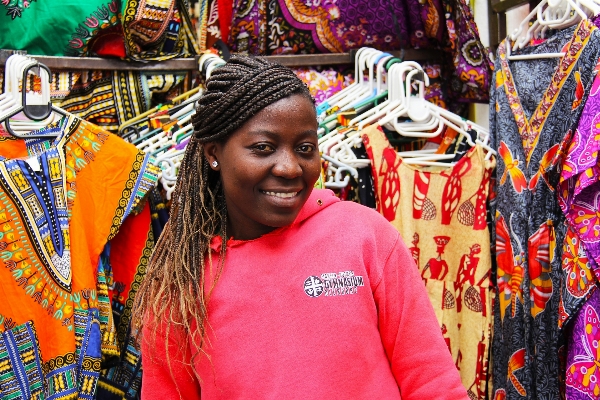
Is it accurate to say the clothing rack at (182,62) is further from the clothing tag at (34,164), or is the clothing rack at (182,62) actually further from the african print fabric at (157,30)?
the clothing tag at (34,164)

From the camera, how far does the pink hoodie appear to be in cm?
106

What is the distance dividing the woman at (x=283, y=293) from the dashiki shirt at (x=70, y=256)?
44cm

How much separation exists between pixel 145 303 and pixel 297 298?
0.31 m

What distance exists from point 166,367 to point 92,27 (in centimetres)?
111

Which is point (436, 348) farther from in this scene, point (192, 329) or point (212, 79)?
point (212, 79)

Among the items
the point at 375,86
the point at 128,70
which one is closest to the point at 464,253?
the point at 375,86

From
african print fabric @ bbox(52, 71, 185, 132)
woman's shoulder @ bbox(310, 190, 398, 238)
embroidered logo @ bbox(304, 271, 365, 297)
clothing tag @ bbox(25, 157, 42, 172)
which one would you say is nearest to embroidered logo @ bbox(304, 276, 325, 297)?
embroidered logo @ bbox(304, 271, 365, 297)

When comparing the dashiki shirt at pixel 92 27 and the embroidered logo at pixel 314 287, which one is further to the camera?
the dashiki shirt at pixel 92 27

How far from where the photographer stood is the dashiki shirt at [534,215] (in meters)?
1.58

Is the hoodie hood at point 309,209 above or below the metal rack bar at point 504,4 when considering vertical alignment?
below

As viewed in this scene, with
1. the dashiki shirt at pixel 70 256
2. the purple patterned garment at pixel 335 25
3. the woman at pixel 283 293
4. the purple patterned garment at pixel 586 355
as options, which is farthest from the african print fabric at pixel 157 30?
the purple patterned garment at pixel 586 355

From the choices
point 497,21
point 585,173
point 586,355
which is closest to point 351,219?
point 585,173

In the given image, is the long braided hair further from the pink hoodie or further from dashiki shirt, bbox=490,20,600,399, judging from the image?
dashiki shirt, bbox=490,20,600,399

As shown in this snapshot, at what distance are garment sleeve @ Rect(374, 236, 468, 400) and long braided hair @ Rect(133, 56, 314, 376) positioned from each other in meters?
0.30
